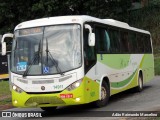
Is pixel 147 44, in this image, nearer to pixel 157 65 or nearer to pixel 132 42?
pixel 132 42

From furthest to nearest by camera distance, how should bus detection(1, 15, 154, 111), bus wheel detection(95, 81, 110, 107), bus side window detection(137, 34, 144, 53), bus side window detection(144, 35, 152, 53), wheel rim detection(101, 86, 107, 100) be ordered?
bus side window detection(144, 35, 152, 53) < bus side window detection(137, 34, 144, 53) < wheel rim detection(101, 86, 107, 100) < bus wheel detection(95, 81, 110, 107) < bus detection(1, 15, 154, 111)

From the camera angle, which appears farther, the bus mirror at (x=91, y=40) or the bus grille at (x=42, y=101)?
the bus mirror at (x=91, y=40)

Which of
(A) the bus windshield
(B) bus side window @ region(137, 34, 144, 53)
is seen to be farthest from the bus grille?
(B) bus side window @ region(137, 34, 144, 53)

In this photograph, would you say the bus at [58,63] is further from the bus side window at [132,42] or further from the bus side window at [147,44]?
the bus side window at [147,44]

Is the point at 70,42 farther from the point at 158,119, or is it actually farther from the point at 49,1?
the point at 49,1

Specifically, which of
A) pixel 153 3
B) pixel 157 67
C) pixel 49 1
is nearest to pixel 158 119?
pixel 157 67

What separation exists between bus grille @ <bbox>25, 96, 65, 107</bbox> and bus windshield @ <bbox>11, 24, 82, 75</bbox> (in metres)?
0.76

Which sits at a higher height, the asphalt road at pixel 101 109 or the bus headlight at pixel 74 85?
the bus headlight at pixel 74 85

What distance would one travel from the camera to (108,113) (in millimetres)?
12438

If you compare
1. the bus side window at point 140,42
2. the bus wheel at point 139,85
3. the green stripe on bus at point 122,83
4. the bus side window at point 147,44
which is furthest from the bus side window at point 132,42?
the bus side window at point 147,44

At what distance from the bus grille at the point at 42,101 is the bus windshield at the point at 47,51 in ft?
2.51

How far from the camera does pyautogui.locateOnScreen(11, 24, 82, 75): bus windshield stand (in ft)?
40.0

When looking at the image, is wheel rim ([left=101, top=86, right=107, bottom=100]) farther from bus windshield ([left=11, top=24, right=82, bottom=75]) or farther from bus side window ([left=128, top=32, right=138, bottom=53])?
bus side window ([left=128, top=32, right=138, bottom=53])

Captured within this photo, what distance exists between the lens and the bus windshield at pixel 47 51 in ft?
40.0
